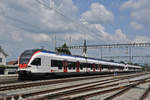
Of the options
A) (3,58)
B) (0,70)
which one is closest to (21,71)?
(0,70)

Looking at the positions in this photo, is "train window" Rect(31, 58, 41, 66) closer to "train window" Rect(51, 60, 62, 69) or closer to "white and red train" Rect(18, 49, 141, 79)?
"white and red train" Rect(18, 49, 141, 79)

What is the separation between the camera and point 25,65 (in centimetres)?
1812

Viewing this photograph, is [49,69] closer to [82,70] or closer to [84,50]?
[82,70]

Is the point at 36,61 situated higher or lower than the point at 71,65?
higher

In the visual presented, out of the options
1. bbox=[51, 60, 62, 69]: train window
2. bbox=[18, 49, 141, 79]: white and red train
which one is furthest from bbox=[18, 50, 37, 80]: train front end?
bbox=[51, 60, 62, 69]: train window

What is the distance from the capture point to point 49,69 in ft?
66.0

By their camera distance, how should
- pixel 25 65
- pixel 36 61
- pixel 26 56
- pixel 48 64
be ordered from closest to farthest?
pixel 25 65 → pixel 36 61 → pixel 26 56 → pixel 48 64

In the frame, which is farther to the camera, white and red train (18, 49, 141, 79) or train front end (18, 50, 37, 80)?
white and red train (18, 49, 141, 79)

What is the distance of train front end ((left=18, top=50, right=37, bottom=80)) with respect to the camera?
58.9 feet

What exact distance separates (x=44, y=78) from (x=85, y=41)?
23.0 metres

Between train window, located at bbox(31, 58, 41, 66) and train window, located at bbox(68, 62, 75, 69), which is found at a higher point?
train window, located at bbox(31, 58, 41, 66)

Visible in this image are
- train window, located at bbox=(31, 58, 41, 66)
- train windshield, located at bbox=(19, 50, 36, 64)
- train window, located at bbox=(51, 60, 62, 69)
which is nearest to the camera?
train window, located at bbox=(31, 58, 41, 66)

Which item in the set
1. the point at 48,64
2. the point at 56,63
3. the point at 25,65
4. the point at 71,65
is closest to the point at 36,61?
the point at 25,65

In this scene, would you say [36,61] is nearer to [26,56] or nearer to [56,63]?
[26,56]
